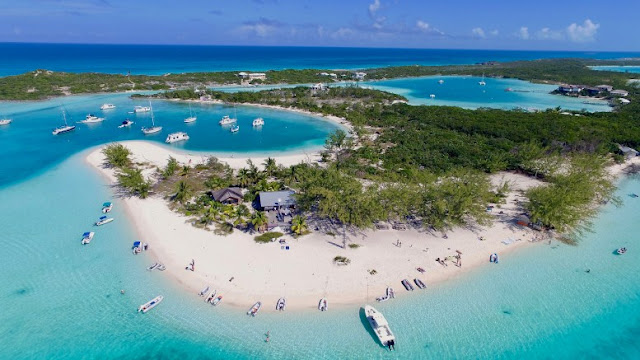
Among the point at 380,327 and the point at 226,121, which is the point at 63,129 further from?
the point at 380,327

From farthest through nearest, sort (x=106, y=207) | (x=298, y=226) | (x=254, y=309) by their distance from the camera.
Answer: (x=106, y=207) → (x=298, y=226) → (x=254, y=309)

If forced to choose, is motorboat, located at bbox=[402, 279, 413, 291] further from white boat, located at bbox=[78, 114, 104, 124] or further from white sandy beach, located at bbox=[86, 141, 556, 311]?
white boat, located at bbox=[78, 114, 104, 124]

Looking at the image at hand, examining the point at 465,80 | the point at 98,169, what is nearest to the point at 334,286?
the point at 98,169

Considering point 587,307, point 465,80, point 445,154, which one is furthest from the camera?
point 465,80

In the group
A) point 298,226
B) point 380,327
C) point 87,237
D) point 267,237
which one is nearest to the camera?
point 380,327

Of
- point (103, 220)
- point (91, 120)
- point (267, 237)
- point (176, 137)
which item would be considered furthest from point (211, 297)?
point (91, 120)

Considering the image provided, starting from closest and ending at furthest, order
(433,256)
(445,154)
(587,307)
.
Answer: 1. (587,307)
2. (433,256)
3. (445,154)

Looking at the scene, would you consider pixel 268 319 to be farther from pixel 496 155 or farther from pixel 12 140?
pixel 12 140
